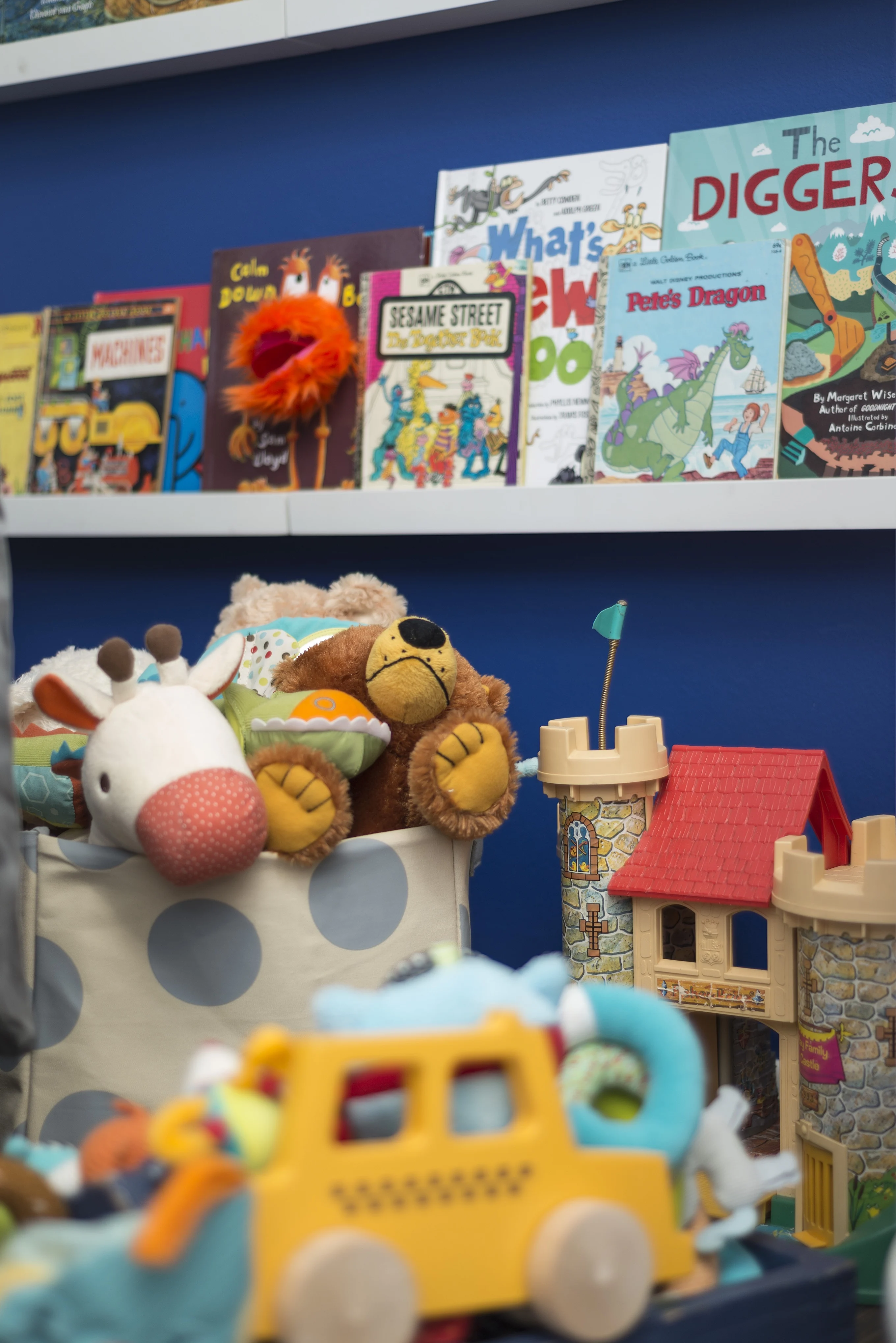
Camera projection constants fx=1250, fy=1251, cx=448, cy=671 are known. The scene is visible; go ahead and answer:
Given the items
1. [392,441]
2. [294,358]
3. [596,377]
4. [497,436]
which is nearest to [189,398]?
[294,358]

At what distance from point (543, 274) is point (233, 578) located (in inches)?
22.4

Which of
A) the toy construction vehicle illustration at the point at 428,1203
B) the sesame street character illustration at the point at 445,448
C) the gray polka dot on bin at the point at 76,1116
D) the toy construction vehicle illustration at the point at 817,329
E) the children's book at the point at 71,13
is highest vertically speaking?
the children's book at the point at 71,13

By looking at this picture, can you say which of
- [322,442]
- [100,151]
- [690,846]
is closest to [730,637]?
[690,846]

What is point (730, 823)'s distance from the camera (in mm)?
1033

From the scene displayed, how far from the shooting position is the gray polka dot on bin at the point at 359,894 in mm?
919

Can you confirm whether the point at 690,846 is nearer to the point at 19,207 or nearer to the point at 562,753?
the point at 562,753

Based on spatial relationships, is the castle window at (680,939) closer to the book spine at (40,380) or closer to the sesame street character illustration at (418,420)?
the sesame street character illustration at (418,420)

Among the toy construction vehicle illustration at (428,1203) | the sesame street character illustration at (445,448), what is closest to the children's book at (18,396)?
the sesame street character illustration at (445,448)

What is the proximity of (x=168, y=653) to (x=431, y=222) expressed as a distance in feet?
2.61

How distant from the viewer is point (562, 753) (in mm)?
1043

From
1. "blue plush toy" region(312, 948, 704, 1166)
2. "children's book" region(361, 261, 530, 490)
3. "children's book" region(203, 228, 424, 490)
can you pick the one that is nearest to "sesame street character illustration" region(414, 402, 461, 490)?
"children's book" region(361, 261, 530, 490)

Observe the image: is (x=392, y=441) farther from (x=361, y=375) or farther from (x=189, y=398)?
(x=189, y=398)

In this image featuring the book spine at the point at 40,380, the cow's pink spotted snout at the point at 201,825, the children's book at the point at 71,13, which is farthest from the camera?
the book spine at the point at 40,380

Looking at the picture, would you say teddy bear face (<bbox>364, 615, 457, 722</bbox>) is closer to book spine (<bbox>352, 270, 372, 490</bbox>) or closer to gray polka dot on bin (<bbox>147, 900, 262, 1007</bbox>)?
gray polka dot on bin (<bbox>147, 900, 262, 1007</bbox>)
